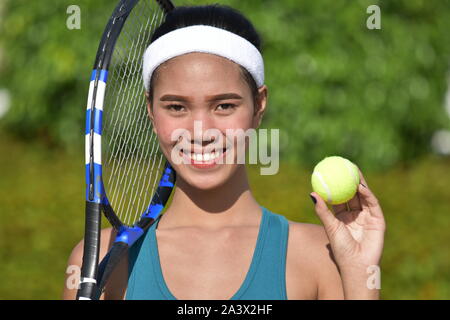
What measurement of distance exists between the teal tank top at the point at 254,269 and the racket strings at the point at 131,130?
0.26 metres

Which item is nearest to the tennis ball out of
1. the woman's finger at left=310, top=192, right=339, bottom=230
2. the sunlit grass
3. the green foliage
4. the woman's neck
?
the woman's finger at left=310, top=192, right=339, bottom=230

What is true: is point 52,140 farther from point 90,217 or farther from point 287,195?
point 90,217

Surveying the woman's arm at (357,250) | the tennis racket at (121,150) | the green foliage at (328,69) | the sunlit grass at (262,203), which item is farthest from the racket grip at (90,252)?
the green foliage at (328,69)

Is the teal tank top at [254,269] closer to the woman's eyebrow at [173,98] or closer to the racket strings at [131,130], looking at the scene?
the racket strings at [131,130]

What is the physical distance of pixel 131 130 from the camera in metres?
3.68

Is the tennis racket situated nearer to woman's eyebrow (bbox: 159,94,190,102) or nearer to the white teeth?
woman's eyebrow (bbox: 159,94,190,102)

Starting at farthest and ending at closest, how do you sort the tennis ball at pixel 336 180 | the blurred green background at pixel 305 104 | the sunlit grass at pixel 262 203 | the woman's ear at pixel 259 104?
the blurred green background at pixel 305 104 < the sunlit grass at pixel 262 203 < the woman's ear at pixel 259 104 < the tennis ball at pixel 336 180

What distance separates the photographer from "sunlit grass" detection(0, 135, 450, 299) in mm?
7098

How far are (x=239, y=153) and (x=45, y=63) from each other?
26.0 ft

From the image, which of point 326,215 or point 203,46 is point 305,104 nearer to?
point 203,46

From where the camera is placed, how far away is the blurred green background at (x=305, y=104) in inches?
350

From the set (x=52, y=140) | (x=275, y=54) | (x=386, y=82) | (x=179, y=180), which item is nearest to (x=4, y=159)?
(x=52, y=140)

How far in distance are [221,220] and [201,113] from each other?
1.65 feet

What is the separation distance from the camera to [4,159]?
11281 millimetres
